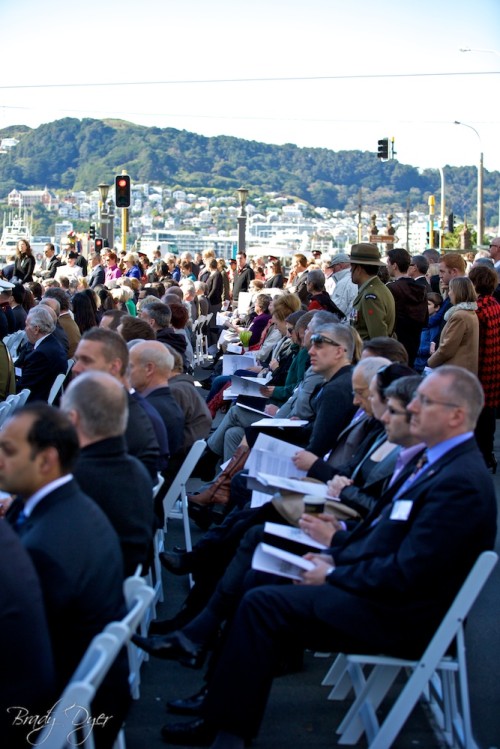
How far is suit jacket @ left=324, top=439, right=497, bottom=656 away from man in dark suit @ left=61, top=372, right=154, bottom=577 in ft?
2.18

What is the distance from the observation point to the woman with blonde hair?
7703 millimetres

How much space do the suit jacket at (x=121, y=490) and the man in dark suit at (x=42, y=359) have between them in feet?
15.7

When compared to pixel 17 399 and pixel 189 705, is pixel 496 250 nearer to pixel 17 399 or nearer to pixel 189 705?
pixel 17 399

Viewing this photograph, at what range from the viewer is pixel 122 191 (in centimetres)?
2498

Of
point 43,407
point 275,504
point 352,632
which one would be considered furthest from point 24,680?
point 275,504

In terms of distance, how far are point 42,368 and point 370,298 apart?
8.56ft

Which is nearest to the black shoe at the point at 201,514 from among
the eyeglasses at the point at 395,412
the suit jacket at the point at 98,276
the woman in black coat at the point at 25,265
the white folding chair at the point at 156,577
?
the white folding chair at the point at 156,577

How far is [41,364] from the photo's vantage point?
8141 millimetres

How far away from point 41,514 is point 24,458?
6.3 inches

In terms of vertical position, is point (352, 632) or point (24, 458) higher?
point (24, 458)

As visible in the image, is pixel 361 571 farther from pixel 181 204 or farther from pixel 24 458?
pixel 181 204

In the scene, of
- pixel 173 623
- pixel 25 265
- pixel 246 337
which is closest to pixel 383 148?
pixel 25 265

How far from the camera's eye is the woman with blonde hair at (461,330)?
25.3 ft
